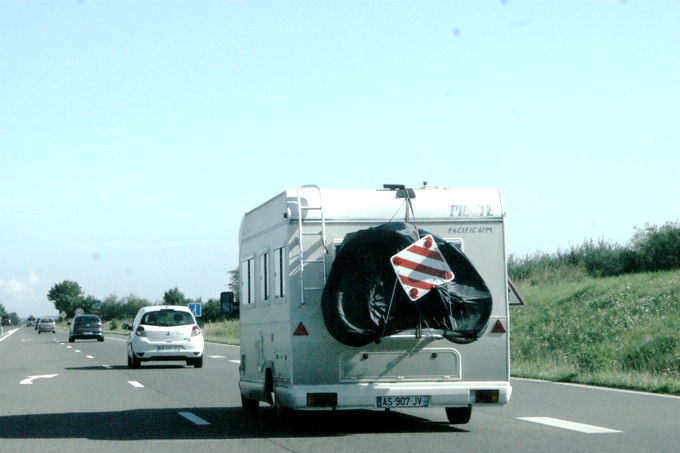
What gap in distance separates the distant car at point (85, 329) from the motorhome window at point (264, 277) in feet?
158

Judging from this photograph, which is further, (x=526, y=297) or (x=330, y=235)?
(x=526, y=297)

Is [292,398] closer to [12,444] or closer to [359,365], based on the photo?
[359,365]

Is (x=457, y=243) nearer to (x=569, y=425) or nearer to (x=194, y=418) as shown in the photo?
(x=569, y=425)

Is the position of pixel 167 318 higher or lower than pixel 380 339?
higher

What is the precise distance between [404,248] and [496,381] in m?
1.80

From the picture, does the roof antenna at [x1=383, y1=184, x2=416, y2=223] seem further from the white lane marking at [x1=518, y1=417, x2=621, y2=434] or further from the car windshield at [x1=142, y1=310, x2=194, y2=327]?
the car windshield at [x1=142, y1=310, x2=194, y2=327]

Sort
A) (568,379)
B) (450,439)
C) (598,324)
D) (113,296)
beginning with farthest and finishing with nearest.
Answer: (113,296) → (598,324) → (568,379) → (450,439)

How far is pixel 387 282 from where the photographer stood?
12312mm

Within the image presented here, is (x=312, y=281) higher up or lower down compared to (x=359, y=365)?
higher up

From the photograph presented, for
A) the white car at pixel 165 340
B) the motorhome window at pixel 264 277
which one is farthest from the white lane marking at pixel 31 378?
the motorhome window at pixel 264 277

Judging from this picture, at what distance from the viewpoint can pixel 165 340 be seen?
29.0 m

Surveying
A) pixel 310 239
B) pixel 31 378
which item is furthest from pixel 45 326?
pixel 310 239

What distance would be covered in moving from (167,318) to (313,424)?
16338mm

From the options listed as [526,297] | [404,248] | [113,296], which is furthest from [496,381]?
[113,296]
